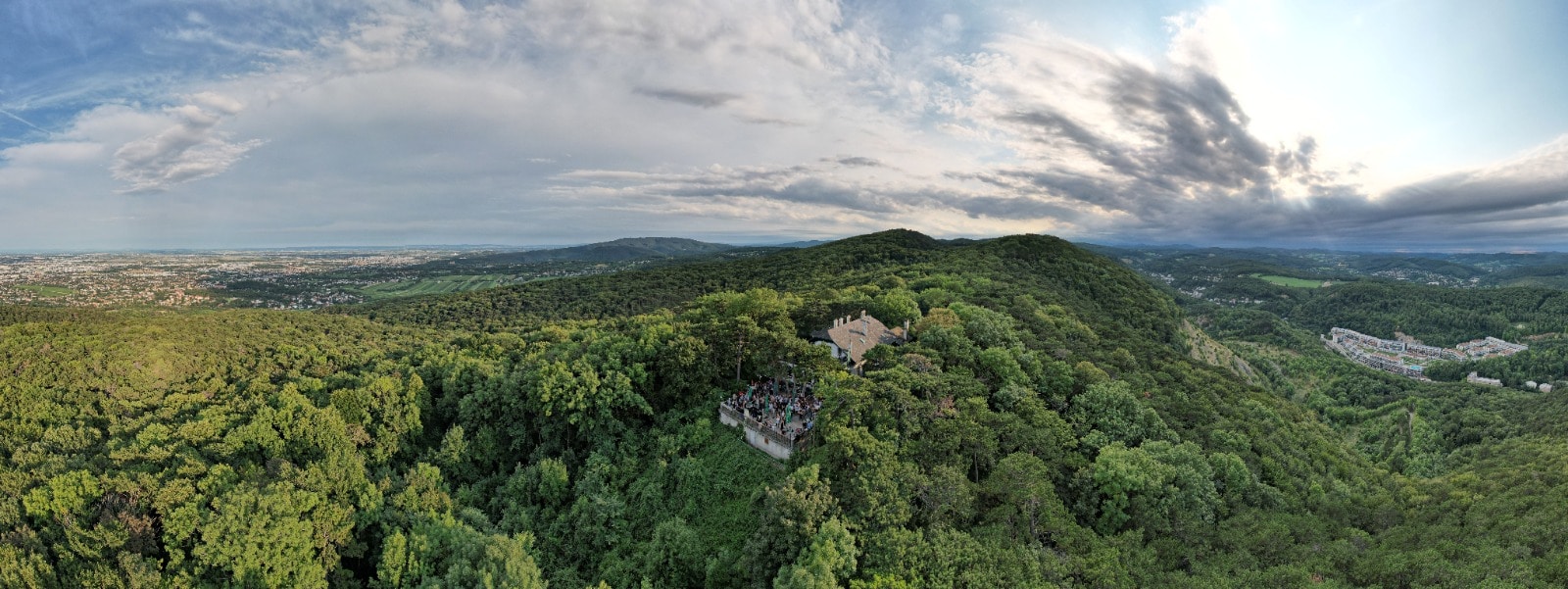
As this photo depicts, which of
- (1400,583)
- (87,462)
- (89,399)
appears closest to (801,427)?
(1400,583)

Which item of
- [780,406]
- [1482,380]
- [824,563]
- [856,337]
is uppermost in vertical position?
[856,337]

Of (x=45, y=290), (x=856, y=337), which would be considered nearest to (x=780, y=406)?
(x=856, y=337)

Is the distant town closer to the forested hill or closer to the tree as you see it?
the forested hill

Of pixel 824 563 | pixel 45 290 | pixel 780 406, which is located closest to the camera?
pixel 824 563

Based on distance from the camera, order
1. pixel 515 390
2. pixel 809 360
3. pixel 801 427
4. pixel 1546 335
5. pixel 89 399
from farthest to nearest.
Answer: pixel 1546 335
pixel 89 399
pixel 515 390
pixel 809 360
pixel 801 427

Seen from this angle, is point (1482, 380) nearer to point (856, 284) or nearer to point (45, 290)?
point (856, 284)

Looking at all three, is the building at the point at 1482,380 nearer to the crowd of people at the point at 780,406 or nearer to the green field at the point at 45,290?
the crowd of people at the point at 780,406

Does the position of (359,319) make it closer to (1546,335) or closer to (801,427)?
(801,427)
